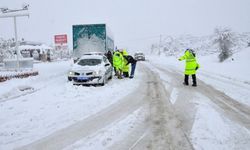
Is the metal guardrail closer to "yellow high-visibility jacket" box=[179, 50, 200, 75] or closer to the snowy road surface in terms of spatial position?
the snowy road surface

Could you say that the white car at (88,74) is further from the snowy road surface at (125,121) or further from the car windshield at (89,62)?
the snowy road surface at (125,121)

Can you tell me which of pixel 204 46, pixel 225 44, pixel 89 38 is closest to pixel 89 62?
pixel 89 38

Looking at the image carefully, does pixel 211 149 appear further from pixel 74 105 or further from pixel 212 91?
pixel 212 91

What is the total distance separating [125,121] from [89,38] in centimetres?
1480

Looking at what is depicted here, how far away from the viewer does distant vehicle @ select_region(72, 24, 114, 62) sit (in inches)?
792

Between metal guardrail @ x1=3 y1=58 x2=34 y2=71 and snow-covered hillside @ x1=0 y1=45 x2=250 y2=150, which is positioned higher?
metal guardrail @ x1=3 y1=58 x2=34 y2=71

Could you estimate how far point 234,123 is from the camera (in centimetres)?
602

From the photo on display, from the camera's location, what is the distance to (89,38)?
20266 millimetres

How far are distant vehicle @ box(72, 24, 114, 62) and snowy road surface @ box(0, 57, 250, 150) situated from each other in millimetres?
10631

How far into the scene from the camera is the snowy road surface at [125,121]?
15.8 feet

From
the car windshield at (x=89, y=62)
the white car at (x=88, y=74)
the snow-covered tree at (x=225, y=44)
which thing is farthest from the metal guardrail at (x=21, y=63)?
the snow-covered tree at (x=225, y=44)

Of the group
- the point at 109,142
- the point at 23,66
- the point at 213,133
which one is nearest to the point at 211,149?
the point at 213,133

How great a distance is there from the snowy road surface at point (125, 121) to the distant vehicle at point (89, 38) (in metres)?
10.6

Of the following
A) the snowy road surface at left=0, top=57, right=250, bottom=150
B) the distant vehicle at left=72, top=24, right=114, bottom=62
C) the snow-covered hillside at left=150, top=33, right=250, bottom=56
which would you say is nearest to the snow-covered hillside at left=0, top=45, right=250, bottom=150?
the snowy road surface at left=0, top=57, right=250, bottom=150
